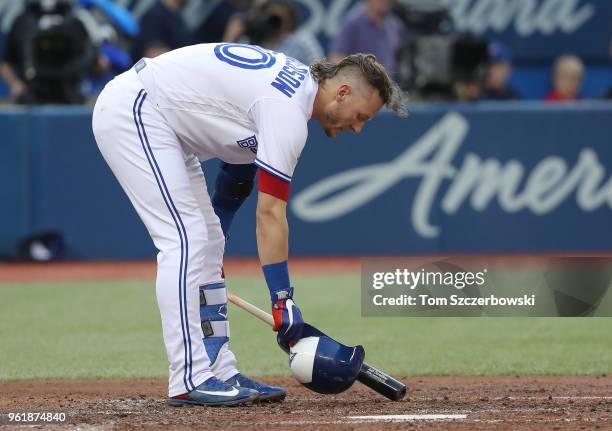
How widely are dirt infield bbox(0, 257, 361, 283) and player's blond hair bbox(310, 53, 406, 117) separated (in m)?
6.01

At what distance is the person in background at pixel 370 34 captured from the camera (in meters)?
12.9

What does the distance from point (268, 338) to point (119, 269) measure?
3851 millimetres

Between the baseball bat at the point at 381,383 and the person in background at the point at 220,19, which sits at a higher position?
the person in background at the point at 220,19

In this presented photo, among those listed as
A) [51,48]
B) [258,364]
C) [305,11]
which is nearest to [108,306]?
[258,364]

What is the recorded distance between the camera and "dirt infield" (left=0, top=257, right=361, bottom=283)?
38.2 feet

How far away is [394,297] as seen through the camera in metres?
6.94

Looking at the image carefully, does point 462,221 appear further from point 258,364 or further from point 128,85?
point 128,85

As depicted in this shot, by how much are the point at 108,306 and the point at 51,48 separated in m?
3.56

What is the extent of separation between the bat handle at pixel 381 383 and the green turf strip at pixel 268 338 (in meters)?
1.25

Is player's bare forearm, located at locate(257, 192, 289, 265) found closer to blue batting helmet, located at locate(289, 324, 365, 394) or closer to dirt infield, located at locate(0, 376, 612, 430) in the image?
blue batting helmet, located at locate(289, 324, 365, 394)

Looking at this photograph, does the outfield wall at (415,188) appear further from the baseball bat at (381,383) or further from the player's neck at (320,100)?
the player's neck at (320,100)

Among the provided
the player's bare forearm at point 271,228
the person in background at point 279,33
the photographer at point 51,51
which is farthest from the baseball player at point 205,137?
the photographer at point 51,51

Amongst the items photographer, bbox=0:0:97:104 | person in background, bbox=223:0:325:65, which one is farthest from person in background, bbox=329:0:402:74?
photographer, bbox=0:0:97:104

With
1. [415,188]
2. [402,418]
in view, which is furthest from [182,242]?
[415,188]
